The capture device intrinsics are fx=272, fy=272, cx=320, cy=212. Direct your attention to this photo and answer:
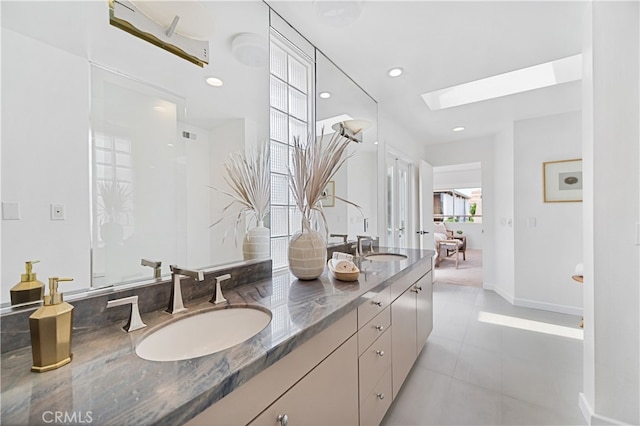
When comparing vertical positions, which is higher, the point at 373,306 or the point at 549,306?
the point at 373,306

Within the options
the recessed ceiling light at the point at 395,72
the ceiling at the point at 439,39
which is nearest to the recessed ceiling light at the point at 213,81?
the ceiling at the point at 439,39

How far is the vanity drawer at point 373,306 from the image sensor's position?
1222 millimetres

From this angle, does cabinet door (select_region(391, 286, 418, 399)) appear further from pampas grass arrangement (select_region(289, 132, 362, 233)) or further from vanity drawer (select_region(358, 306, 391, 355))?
pampas grass arrangement (select_region(289, 132, 362, 233))

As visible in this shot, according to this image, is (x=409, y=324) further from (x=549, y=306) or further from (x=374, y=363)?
(x=549, y=306)

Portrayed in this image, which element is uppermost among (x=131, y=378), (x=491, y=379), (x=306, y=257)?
(x=306, y=257)

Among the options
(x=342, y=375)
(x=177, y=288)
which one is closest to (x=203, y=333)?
(x=177, y=288)

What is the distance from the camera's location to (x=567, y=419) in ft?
5.26

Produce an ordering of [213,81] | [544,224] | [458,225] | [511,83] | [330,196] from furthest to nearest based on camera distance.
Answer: [458,225]
[544,224]
[511,83]
[330,196]
[213,81]

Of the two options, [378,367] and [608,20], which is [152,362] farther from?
[608,20]

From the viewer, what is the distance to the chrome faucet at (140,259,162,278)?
1.02m

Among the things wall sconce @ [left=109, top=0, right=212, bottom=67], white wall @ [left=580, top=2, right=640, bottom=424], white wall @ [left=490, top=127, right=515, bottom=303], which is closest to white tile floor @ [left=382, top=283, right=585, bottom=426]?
white wall @ [left=580, top=2, right=640, bottom=424]

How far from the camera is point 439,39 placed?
6.30 feet

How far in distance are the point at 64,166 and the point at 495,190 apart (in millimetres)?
4831

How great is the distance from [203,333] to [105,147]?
71 cm
